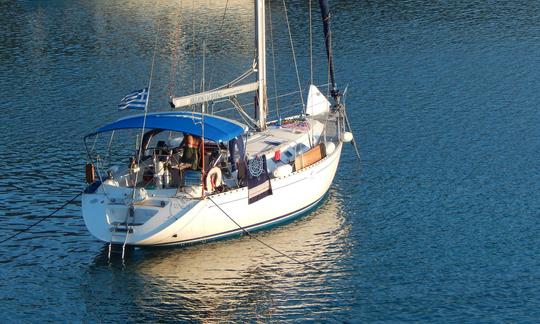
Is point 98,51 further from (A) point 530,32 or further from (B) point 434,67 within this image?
(A) point 530,32

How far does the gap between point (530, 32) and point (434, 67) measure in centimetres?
1588

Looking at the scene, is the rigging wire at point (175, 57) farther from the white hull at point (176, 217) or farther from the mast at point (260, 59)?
the white hull at point (176, 217)

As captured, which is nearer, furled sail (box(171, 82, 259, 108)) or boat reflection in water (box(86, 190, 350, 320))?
boat reflection in water (box(86, 190, 350, 320))

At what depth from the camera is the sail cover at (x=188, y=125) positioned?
48312mm

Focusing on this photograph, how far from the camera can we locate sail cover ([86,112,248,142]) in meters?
48.3

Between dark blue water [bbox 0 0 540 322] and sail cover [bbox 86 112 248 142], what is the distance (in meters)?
5.44

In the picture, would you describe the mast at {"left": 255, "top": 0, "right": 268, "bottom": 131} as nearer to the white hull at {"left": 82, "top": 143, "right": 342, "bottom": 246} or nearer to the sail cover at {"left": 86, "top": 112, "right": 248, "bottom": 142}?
the sail cover at {"left": 86, "top": 112, "right": 248, "bottom": 142}

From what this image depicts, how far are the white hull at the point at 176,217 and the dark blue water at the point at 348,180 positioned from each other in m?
1.13

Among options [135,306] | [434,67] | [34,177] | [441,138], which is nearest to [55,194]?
[34,177]

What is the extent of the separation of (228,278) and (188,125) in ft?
25.1

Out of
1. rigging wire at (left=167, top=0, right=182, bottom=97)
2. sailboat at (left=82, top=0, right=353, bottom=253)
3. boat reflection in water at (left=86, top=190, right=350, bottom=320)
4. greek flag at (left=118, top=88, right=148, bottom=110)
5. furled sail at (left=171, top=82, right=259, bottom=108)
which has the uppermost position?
greek flag at (left=118, top=88, right=148, bottom=110)

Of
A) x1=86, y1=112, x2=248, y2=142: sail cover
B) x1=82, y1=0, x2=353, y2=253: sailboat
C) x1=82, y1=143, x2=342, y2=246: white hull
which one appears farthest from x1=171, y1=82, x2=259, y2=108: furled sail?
x1=82, y1=143, x2=342, y2=246: white hull

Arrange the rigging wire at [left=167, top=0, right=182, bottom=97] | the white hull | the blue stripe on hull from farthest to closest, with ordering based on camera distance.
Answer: the rigging wire at [left=167, top=0, right=182, bottom=97], the blue stripe on hull, the white hull

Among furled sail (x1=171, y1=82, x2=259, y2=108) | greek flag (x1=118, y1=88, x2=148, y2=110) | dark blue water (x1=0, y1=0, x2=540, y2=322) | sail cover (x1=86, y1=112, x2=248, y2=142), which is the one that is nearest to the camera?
dark blue water (x1=0, y1=0, x2=540, y2=322)
